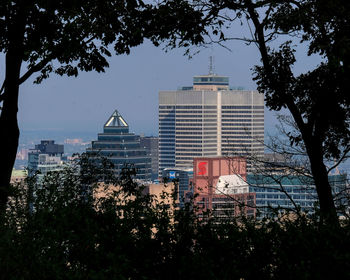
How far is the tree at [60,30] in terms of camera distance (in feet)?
42.0

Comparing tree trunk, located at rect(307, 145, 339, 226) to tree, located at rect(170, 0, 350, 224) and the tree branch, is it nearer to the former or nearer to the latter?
tree, located at rect(170, 0, 350, 224)

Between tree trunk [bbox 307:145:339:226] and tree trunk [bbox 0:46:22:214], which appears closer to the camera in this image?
tree trunk [bbox 307:145:339:226]

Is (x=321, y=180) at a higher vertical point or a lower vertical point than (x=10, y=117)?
lower

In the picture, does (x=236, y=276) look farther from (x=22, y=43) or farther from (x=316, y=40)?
(x=22, y=43)

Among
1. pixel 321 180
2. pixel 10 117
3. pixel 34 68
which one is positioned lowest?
pixel 321 180

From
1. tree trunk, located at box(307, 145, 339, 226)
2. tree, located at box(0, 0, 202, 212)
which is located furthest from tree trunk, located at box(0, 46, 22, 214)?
tree trunk, located at box(307, 145, 339, 226)

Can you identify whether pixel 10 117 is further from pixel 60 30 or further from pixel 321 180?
pixel 321 180

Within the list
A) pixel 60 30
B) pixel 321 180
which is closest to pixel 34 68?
pixel 60 30

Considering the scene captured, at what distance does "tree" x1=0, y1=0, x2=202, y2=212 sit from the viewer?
12.8m

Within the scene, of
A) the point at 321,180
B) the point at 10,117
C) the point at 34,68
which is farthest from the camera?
the point at 34,68

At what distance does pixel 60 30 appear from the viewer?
14.6 m

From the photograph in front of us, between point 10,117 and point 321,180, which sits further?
point 10,117

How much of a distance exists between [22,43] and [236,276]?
9119 millimetres

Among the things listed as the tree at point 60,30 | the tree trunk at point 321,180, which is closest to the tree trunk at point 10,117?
the tree at point 60,30
